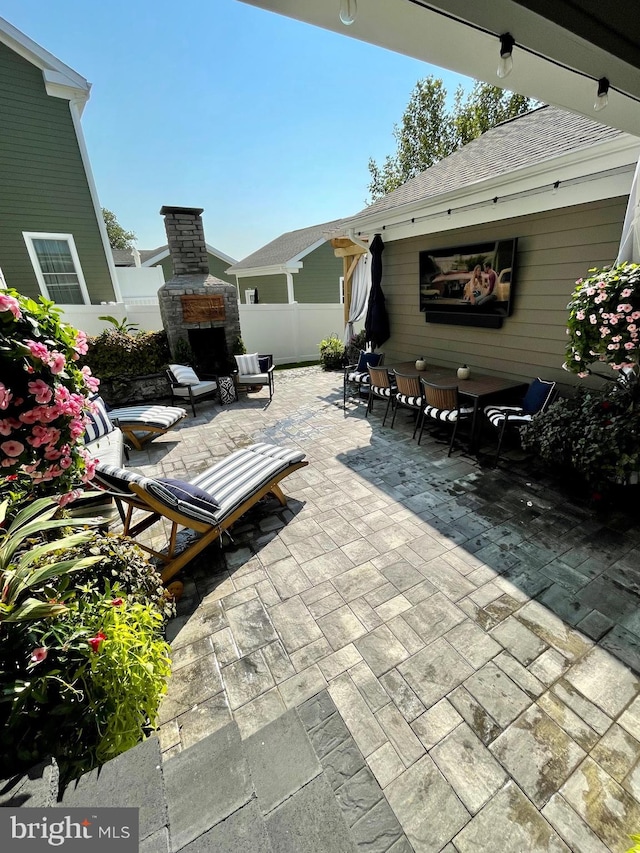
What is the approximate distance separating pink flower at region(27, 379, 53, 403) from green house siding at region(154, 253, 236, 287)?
57.4 feet

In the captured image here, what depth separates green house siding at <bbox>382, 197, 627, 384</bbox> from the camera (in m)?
3.90

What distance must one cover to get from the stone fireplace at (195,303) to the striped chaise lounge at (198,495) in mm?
4957

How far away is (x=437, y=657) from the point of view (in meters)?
2.03

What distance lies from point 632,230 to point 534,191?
1.33m

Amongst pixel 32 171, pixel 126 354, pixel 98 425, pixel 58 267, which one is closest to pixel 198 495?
pixel 98 425

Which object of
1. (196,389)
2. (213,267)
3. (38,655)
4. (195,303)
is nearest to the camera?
(38,655)

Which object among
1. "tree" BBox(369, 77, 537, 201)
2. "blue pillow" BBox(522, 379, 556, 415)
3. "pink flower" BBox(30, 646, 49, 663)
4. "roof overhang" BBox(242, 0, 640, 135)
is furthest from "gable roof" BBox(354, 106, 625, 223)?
"tree" BBox(369, 77, 537, 201)

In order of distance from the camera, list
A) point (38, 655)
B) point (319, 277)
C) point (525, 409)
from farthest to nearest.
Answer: point (319, 277), point (525, 409), point (38, 655)

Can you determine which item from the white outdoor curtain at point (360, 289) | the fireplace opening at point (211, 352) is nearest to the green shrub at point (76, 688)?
the fireplace opening at point (211, 352)

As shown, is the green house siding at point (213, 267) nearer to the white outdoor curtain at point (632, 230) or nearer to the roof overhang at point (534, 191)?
the roof overhang at point (534, 191)

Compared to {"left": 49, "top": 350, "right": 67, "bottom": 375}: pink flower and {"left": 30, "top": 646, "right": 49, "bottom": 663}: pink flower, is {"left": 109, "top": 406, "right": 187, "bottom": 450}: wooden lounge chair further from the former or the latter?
{"left": 30, "top": 646, "right": 49, "bottom": 663}: pink flower

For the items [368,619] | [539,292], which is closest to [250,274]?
[539,292]

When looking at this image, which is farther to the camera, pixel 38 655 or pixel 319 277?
pixel 319 277

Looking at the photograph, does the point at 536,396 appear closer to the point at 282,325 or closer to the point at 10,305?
the point at 10,305
